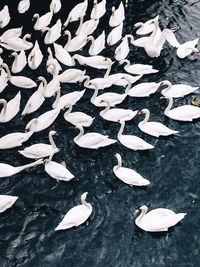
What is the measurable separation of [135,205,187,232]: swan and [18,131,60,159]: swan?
13.8ft

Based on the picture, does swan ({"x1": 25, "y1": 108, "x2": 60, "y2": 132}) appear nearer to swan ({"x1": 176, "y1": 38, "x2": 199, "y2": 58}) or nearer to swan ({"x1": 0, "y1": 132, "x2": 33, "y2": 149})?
swan ({"x1": 0, "y1": 132, "x2": 33, "y2": 149})

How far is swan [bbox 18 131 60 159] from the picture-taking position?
15.0 metres

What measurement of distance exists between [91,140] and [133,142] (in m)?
1.67

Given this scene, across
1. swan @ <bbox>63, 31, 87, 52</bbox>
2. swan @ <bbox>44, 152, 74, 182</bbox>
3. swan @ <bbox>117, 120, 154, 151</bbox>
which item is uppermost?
swan @ <bbox>63, 31, 87, 52</bbox>

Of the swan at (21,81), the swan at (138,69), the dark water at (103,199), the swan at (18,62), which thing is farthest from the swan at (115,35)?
the swan at (21,81)

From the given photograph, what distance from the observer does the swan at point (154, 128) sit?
16.3 meters

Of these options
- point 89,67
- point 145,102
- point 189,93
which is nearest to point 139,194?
point 145,102

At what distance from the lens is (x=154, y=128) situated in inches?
643

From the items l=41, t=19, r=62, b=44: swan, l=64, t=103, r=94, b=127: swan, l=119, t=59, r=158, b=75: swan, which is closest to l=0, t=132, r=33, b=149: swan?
l=64, t=103, r=94, b=127: swan

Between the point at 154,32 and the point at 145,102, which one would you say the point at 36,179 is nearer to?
the point at 145,102

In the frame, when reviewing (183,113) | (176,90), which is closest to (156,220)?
(183,113)

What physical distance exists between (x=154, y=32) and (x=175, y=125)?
20.1 ft

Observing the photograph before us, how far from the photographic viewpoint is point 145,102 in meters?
18.0

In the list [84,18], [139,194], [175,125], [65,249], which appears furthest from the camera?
[84,18]
